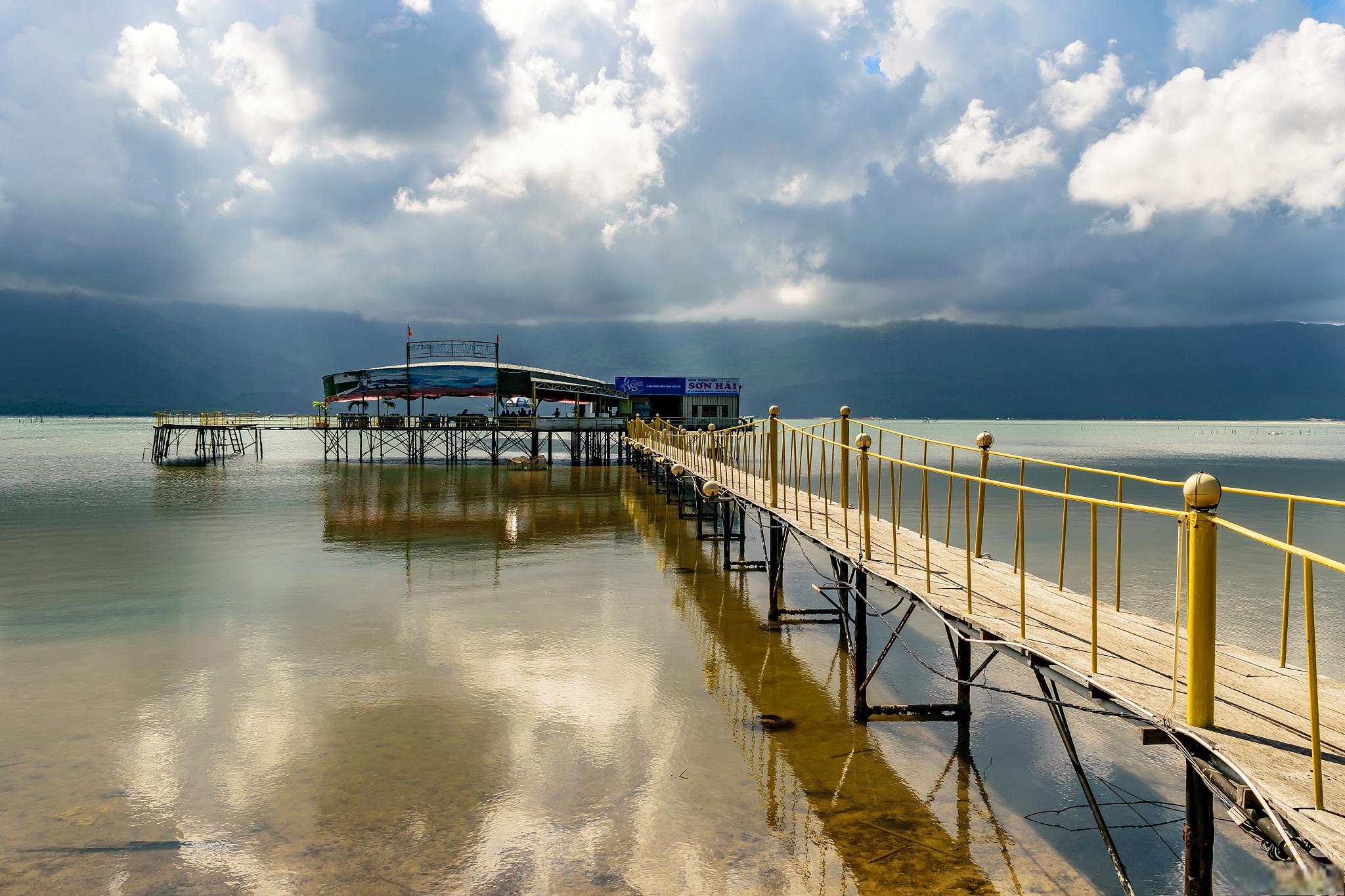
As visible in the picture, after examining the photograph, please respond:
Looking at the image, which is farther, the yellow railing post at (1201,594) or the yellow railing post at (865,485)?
the yellow railing post at (865,485)

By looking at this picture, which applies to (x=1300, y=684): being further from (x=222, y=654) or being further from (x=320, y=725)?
(x=222, y=654)

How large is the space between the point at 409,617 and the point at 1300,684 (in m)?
15.2

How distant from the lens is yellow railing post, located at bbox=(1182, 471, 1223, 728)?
14.3 ft

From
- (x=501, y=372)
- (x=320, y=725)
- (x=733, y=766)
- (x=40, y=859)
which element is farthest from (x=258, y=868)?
(x=501, y=372)

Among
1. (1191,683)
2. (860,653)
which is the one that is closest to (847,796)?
(860,653)

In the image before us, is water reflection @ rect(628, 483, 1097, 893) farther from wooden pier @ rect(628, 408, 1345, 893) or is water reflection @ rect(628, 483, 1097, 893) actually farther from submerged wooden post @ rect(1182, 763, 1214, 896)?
submerged wooden post @ rect(1182, 763, 1214, 896)

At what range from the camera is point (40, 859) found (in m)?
7.72

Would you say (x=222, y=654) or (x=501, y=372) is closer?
(x=222, y=654)

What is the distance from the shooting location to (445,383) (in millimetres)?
65750

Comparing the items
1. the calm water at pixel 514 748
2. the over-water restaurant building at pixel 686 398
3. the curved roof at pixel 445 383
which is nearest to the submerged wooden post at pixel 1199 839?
the calm water at pixel 514 748

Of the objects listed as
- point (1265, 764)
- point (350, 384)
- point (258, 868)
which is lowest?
point (258, 868)

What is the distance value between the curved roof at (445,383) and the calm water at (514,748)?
43.3m

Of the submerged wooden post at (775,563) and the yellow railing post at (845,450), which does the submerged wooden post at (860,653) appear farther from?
the submerged wooden post at (775,563)

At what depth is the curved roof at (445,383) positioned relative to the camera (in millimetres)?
65625
